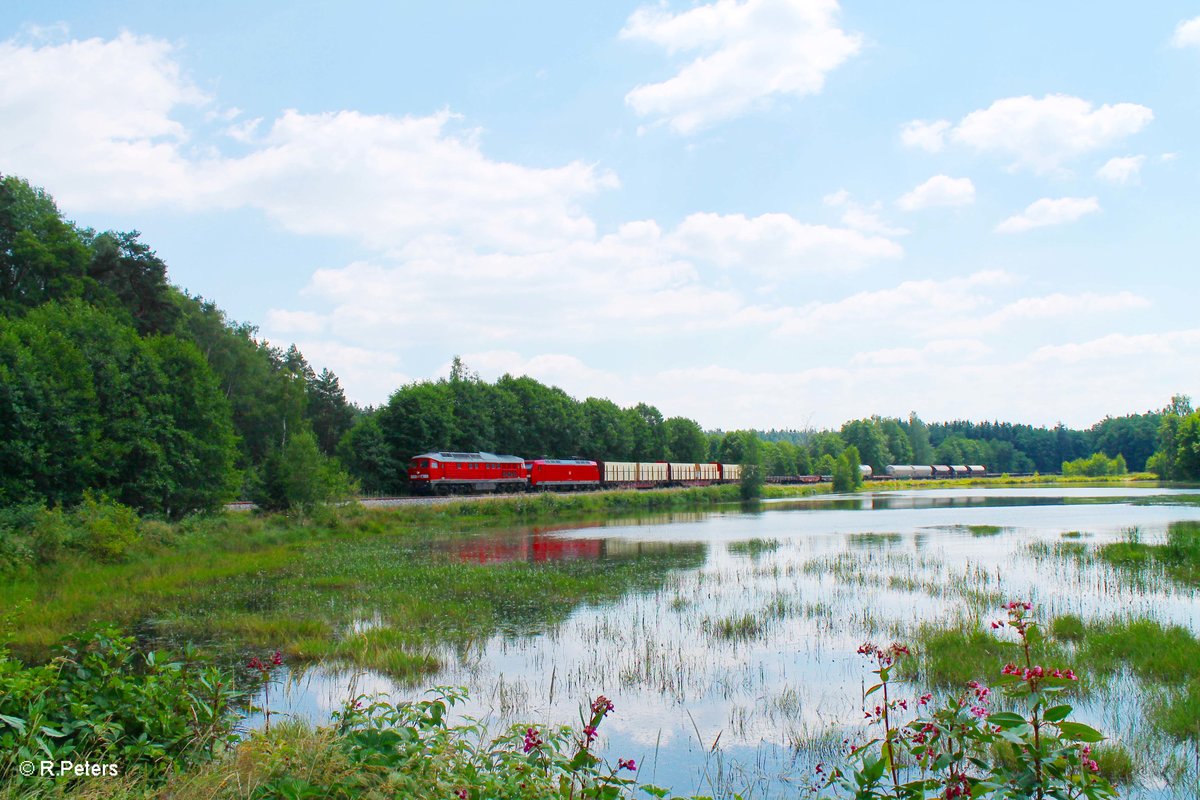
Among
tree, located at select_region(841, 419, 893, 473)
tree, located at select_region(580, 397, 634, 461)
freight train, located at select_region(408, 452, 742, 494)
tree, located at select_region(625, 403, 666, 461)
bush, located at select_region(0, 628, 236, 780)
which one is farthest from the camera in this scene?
tree, located at select_region(841, 419, 893, 473)

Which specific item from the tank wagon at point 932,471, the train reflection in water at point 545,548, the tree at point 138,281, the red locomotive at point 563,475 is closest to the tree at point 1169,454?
the tank wagon at point 932,471

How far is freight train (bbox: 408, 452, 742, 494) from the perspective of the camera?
2408 inches

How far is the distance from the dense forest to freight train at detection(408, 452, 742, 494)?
24.4 ft

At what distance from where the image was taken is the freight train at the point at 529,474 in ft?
201

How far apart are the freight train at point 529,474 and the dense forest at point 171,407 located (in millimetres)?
7432

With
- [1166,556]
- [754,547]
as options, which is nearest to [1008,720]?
[1166,556]

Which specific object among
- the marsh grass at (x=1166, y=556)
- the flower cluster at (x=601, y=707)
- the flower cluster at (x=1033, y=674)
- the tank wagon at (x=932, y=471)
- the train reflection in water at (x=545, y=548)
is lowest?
the tank wagon at (x=932, y=471)

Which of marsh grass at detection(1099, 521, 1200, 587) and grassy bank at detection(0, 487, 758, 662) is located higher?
marsh grass at detection(1099, 521, 1200, 587)

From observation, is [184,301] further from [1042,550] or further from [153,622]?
[1042,550]

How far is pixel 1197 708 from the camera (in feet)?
32.6

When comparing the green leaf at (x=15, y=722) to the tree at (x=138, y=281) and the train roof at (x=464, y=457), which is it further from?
the train roof at (x=464, y=457)

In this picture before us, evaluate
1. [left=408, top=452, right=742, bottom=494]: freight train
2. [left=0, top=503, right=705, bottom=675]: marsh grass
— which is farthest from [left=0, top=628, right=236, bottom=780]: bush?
[left=408, top=452, right=742, bottom=494]: freight train

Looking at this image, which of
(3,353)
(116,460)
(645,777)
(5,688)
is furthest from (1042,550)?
(3,353)

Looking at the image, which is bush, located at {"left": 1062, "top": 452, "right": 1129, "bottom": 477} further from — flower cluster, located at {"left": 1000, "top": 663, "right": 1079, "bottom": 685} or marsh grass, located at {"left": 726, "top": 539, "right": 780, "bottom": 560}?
flower cluster, located at {"left": 1000, "top": 663, "right": 1079, "bottom": 685}
